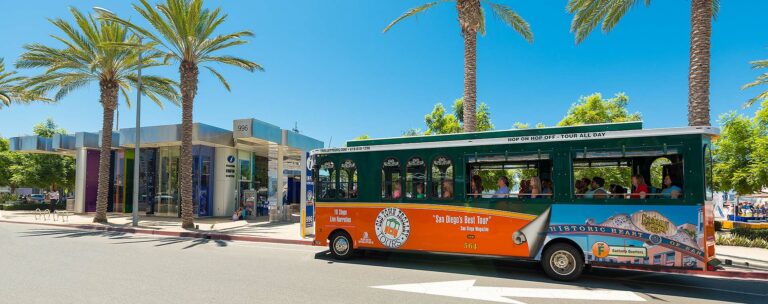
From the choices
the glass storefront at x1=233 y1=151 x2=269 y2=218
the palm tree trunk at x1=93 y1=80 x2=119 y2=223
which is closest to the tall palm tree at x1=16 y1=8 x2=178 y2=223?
the palm tree trunk at x1=93 y1=80 x2=119 y2=223

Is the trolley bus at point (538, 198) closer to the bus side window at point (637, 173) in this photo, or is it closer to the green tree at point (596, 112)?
the bus side window at point (637, 173)

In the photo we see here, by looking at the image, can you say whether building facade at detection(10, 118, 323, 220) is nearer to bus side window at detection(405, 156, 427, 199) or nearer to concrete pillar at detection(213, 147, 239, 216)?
concrete pillar at detection(213, 147, 239, 216)

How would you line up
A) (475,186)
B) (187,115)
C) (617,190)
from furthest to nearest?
(187,115), (475,186), (617,190)

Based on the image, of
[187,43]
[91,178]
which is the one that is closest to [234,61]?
[187,43]

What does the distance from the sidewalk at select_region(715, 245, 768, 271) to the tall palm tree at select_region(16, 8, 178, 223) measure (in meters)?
22.2

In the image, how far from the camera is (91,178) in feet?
91.4

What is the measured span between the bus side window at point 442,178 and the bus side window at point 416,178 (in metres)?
0.22

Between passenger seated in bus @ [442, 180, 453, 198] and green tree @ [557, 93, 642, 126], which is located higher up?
green tree @ [557, 93, 642, 126]

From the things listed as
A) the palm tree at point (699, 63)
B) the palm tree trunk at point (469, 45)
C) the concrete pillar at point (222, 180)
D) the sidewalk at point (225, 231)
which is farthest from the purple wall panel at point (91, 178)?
the palm tree at point (699, 63)

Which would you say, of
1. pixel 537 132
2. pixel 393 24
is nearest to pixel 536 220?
pixel 537 132

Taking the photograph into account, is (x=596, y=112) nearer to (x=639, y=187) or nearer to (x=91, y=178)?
(x=639, y=187)

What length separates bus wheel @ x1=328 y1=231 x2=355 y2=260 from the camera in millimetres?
10367

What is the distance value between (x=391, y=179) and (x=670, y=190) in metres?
5.31

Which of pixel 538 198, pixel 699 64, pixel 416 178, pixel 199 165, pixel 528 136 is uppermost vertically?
pixel 699 64
